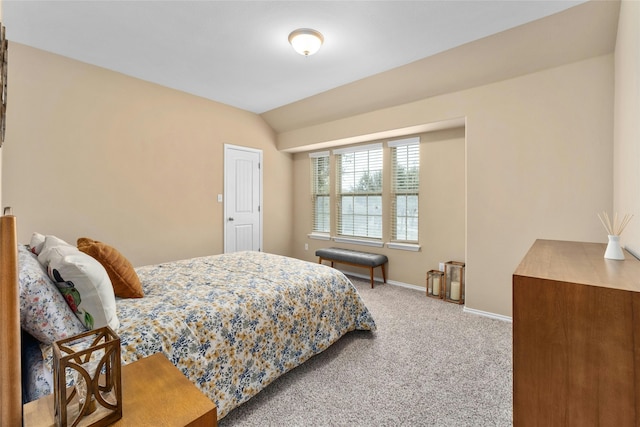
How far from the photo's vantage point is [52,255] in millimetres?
1431

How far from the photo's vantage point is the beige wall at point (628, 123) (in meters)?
1.52

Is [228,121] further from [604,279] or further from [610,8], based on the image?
[604,279]

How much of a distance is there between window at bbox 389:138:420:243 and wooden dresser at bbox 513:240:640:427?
312 centimetres

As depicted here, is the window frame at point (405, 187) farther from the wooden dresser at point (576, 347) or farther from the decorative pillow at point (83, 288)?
the decorative pillow at point (83, 288)

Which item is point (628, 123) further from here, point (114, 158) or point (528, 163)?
point (114, 158)

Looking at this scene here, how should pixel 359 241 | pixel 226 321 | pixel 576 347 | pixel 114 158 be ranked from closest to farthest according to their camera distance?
pixel 576 347 → pixel 226 321 → pixel 114 158 → pixel 359 241

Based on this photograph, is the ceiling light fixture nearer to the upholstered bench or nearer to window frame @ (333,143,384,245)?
window frame @ (333,143,384,245)

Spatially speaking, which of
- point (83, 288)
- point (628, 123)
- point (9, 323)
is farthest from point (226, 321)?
point (628, 123)

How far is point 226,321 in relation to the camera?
174 centimetres

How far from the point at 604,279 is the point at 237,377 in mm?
1822

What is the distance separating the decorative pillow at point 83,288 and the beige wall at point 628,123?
2.60 meters

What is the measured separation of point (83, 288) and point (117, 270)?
19.6 inches

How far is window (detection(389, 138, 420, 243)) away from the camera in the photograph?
4195 millimetres

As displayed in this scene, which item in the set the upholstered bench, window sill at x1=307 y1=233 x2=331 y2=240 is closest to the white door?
window sill at x1=307 y1=233 x2=331 y2=240
